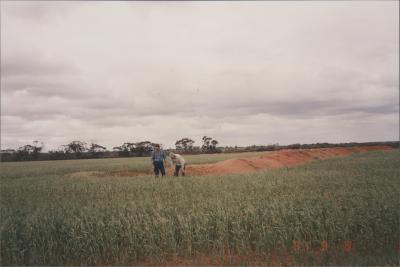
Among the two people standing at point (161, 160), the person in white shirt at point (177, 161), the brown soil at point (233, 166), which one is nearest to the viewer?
the two people standing at point (161, 160)

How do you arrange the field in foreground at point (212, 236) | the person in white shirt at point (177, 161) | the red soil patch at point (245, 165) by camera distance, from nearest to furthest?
the field in foreground at point (212, 236)
the person in white shirt at point (177, 161)
the red soil patch at point (245, 165)

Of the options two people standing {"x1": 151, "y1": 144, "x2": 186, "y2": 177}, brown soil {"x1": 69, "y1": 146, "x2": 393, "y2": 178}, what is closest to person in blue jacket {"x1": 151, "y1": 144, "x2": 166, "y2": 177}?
two people standing {"x1": 151, "y1": 144, "x2": 186, "y2": 177}

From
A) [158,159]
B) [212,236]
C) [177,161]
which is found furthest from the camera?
[177,161]

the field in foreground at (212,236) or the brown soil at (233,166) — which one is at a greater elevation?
the brown soil at (233,166)

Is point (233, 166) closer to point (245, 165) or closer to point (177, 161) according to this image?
point (245, 165)

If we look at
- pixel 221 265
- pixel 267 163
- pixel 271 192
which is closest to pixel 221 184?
pixel 271 192

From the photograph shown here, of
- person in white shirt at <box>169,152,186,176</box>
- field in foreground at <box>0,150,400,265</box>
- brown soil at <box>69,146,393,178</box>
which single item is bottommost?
field in foreground at <box>0,150,400,265</box>

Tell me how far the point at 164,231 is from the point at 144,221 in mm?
583

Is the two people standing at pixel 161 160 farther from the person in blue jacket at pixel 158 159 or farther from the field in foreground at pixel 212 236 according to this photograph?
the field in foreground at pixel 212 236

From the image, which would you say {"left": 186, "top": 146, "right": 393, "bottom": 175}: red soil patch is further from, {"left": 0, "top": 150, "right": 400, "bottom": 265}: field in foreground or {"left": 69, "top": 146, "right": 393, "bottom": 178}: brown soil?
{"left": 0, "top": 150, "right": 400, "bottom": 265}: field in foreground

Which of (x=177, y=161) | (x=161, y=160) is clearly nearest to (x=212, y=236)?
(x=161, y=160)

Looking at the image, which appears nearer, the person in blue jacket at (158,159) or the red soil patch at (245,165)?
the person in blue jacket at (158,159)

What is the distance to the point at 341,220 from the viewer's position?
8.70 m

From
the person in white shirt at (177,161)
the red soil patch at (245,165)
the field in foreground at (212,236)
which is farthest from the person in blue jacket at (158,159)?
the field in foreground at (212,236)
